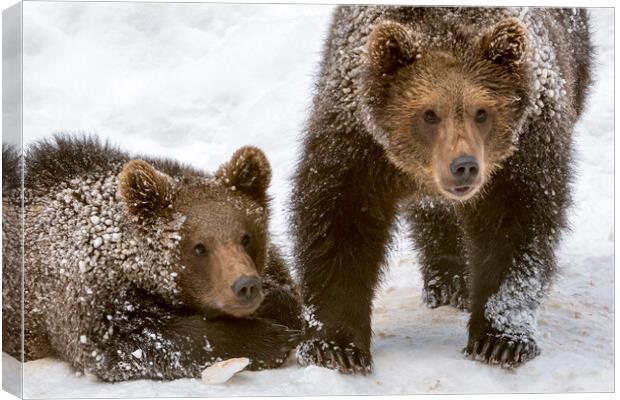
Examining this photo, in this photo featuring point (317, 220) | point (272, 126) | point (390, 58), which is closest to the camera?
point (390, 58)

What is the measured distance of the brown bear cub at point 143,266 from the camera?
7.61 metres

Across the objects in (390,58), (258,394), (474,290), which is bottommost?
(258,394)

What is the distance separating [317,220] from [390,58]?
3.74ft

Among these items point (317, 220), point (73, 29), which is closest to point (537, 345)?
point (317, 220)

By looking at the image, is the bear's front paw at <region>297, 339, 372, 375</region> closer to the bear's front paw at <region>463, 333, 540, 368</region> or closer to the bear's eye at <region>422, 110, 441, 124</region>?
the bear's front paw at <region>463, 333, 540, 368</region>

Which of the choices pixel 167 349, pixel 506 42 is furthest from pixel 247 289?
pixel 506 42

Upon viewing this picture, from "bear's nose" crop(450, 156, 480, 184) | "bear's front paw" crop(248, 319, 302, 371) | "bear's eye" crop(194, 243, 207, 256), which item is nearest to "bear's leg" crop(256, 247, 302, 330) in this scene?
"bear's front paw" crop(248, 319, 302, 371)

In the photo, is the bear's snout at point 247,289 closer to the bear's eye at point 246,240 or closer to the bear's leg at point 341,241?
the bear's eye at point 246,240

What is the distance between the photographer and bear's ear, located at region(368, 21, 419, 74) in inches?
288

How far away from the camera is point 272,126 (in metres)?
8.48

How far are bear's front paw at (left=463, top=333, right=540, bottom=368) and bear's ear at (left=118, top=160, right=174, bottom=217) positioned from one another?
2.14 meters

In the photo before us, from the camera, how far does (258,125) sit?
8.63 meters

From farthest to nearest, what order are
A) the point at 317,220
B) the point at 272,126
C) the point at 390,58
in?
the point at 272,126, the point at 317,220, the point at 390,58

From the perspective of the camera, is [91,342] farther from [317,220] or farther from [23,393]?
[317,220]
